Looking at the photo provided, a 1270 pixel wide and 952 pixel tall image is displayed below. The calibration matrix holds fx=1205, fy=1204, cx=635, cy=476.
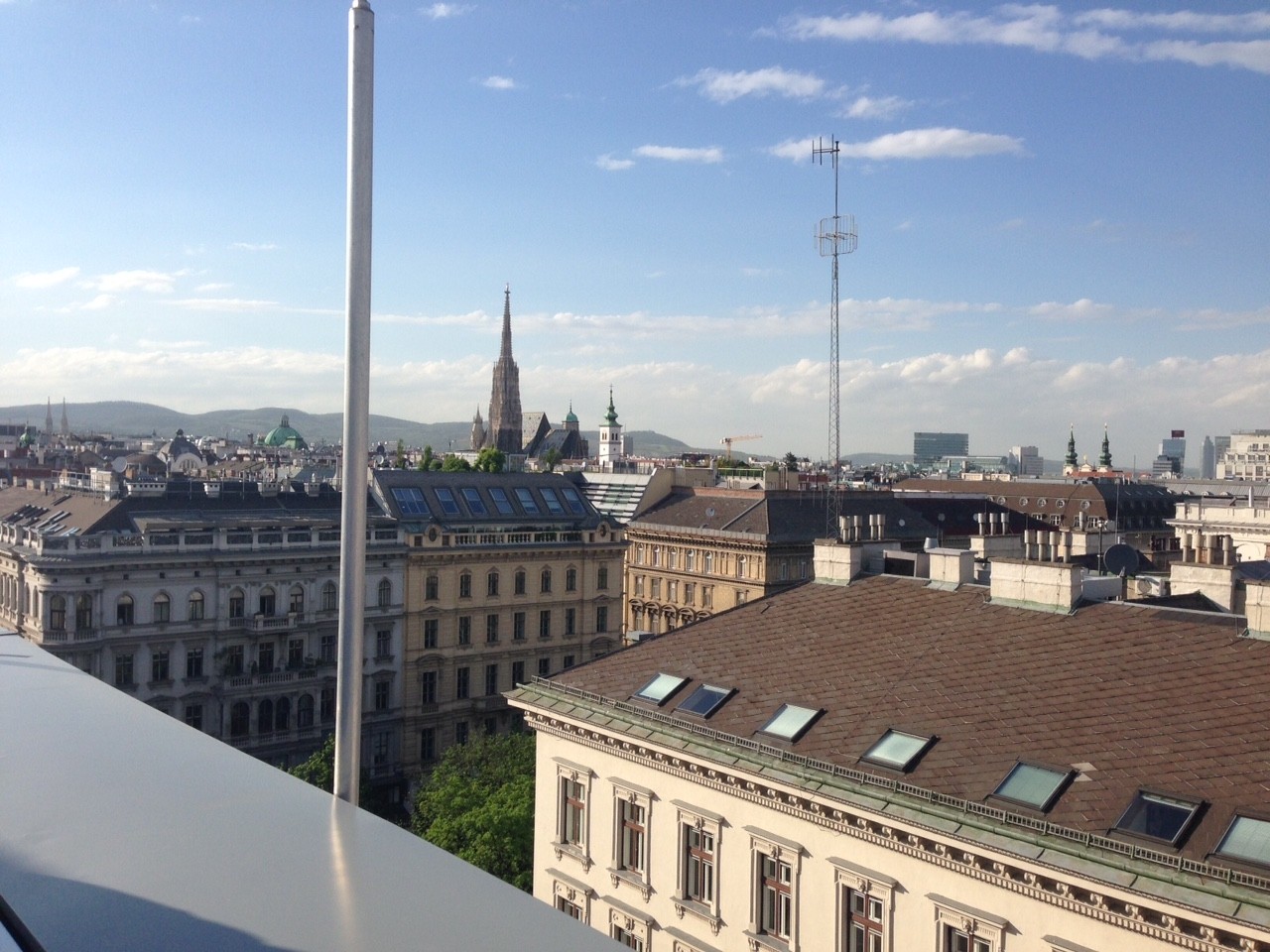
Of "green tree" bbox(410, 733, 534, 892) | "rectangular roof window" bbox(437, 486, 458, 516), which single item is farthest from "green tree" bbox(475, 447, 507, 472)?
"green tree" bbox(410, 733, 534, 892)

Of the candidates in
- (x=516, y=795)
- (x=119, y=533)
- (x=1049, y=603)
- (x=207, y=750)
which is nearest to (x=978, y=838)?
(x=1049, y=603)

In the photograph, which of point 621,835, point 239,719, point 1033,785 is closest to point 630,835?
point 621,835

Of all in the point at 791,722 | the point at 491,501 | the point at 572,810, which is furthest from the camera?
the point at 491,501

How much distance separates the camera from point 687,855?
21.5 meters

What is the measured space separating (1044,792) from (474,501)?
4810 centimetres

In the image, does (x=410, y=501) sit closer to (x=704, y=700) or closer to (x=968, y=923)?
(x=704, y=700)

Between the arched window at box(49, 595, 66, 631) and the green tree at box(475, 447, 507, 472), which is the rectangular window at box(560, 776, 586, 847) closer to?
the arched window at box(49, 595, 66, 631)

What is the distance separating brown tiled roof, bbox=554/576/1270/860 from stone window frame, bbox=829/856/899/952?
1.54 meters

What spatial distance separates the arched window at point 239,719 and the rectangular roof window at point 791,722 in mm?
35838

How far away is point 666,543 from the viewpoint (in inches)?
3044

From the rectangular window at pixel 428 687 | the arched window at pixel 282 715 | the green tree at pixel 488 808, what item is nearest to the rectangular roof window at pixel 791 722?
the green tree at pixel 488 808

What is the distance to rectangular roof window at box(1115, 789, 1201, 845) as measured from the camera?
15.5 metres

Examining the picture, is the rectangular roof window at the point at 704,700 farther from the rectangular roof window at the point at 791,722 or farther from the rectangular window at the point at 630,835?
the rectangular window at the point at 630,835

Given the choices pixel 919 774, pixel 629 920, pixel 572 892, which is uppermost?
pixel 919 774
